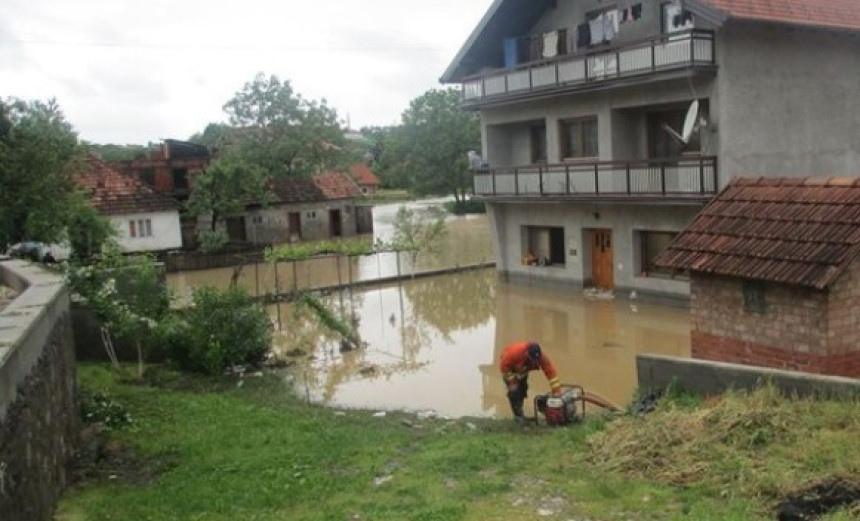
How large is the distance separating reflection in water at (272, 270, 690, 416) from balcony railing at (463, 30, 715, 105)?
20.5ft

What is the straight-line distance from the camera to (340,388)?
52.6 feet

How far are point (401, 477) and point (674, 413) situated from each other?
3196 millimetres

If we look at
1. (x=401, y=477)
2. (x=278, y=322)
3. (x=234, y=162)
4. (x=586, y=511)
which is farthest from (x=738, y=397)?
(x=234, y=162)

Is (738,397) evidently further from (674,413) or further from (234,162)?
(234,162)

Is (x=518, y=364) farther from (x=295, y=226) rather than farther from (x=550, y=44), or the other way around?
(x=295, y=226)

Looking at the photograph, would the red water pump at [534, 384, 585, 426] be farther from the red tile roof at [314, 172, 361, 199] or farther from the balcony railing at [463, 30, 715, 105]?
the red tile roof at [314, 172, 361, 199]

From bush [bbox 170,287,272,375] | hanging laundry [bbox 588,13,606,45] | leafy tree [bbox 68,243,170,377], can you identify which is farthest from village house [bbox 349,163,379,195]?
bush [bbox 170,287,272,375]

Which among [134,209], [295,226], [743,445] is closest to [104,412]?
[743,445]

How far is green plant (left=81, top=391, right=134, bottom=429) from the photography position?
12.9 m

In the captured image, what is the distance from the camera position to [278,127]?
57219mm

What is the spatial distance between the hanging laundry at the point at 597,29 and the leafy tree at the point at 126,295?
46.7 ft

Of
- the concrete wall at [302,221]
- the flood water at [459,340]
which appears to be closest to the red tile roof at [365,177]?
the concrete wall at [302,221]

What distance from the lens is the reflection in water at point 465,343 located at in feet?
50.2

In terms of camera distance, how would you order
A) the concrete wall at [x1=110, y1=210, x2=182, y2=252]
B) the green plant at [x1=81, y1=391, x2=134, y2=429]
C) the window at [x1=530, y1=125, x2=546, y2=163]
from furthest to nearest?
the concrete wall at [x1=110, y1=210, x2=182, y2=252] → the window at [x1=530, y1=125, x2=546, y2=163] → the green plant at [x1=81, y1=391, x2=134, y2=429]
